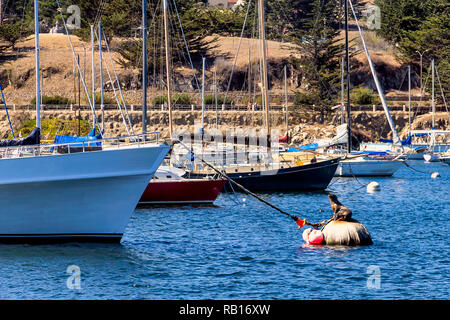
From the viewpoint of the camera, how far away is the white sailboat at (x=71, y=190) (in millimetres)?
20578

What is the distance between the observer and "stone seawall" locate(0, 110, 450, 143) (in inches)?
2667

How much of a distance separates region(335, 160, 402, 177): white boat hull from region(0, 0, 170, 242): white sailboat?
2784cm

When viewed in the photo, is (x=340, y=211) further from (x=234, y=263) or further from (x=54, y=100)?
(x=54, y=100)

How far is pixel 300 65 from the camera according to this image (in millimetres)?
76500

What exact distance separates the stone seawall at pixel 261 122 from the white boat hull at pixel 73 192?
43296mm

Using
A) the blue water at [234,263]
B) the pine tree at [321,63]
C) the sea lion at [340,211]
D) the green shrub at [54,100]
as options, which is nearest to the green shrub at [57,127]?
the green shrub at [54,100]

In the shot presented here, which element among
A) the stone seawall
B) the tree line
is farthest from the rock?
the tree line

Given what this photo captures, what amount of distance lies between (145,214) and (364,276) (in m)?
13.0

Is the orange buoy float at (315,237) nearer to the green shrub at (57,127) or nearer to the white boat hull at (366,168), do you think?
the white boat hull at (366,168)

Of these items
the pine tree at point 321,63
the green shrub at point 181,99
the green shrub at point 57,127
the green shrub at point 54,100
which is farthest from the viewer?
the pine tree at point 321,63

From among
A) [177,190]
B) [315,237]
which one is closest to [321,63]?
[177,190]

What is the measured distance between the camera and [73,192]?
20875 millimetres

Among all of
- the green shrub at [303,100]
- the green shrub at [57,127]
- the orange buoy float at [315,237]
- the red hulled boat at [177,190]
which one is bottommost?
the orange buoy float at [315,237]
